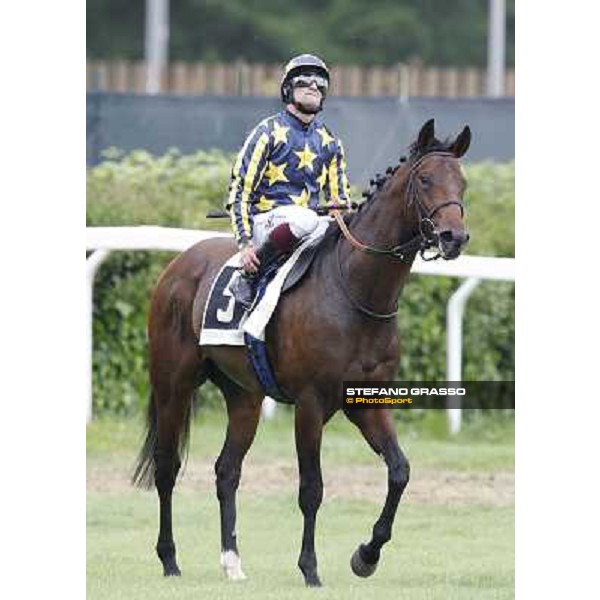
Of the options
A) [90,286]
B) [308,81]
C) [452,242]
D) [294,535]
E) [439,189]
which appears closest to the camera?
[452,242]

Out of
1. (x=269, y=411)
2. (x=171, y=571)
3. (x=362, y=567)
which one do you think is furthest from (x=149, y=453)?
(x=269, y=411)

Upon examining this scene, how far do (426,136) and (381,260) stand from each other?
21.7 inches

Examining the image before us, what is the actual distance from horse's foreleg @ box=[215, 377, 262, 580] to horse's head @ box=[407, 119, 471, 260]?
1.46 metres

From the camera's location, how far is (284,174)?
8.73m

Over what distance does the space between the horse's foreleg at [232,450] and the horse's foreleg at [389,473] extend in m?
0.67

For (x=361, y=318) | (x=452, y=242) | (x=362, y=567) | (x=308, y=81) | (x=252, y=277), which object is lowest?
(x=362, y=567)

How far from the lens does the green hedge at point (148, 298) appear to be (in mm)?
13133

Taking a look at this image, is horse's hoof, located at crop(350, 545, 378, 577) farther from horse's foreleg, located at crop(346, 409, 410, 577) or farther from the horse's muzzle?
the horse's muzzle

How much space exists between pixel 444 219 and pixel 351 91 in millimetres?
11933

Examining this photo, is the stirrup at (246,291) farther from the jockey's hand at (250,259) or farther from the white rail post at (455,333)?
the white rail post at (455,333)

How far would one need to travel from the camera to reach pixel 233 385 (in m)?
9.32

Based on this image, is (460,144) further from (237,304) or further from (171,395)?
(171,395)

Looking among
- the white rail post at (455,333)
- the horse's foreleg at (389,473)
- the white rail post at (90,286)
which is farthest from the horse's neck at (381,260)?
the white rail post at (455,333)

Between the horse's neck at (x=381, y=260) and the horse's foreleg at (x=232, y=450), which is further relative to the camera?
the horse's foreleg at (x=232, y=450)
